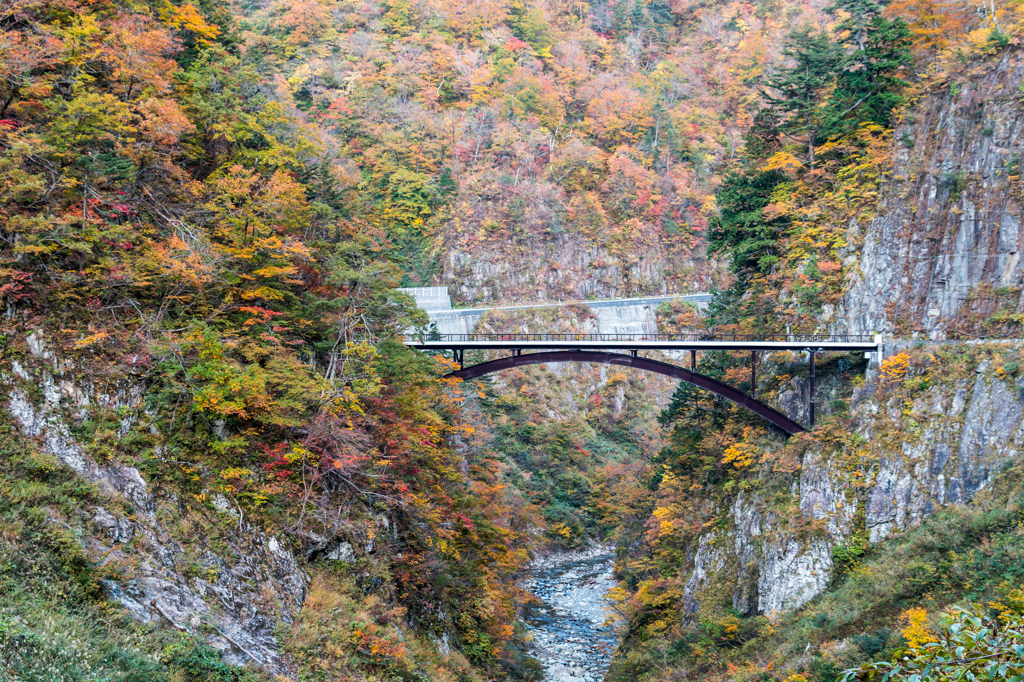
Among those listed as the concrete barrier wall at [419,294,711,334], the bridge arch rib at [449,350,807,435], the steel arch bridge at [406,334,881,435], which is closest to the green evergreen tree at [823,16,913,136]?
the steel arch bridge at [406,334,881,435]

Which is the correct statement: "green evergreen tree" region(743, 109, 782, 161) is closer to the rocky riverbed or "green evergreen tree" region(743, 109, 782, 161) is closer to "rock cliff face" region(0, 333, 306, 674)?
the rocky riverbed

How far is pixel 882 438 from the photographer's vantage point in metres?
20.5

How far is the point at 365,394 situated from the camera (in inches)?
645

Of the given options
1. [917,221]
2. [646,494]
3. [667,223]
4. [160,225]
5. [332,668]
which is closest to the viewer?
[332,668]

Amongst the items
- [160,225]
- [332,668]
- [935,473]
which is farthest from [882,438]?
[160,225]

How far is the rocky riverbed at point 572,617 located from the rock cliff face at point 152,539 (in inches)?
578

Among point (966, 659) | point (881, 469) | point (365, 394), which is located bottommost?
point (881, 469)

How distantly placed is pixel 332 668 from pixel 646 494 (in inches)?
752

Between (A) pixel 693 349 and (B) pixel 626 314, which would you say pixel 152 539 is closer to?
(A) pixel 693 349

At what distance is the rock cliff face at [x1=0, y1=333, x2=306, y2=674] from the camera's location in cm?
1129

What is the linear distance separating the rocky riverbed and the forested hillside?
1483 millimetres

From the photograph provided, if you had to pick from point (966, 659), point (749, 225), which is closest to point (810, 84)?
point (749, 225)

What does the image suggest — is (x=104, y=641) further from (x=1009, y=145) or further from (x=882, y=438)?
(x=1009, y=145)

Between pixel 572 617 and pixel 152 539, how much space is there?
2253cm
